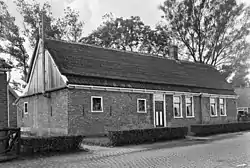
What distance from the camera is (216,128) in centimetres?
2528

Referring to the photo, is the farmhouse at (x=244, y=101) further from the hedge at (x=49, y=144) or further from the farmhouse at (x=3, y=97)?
the farmhouse at (x=3, y=97)

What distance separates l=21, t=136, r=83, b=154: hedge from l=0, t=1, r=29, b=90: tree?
2492cm

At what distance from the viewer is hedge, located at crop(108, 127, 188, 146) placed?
56.7 feet

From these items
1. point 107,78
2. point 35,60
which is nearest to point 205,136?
point 107,78

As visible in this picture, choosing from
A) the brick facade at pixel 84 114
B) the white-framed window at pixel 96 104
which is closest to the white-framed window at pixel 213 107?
the brick facade at pixel 84 114

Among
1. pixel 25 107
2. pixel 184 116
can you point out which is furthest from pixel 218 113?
pixel 25 107

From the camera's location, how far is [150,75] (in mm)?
27359

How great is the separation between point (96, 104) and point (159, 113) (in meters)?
6.61

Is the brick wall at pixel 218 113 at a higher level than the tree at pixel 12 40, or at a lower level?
lower

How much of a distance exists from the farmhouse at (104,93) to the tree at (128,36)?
41.2 feet

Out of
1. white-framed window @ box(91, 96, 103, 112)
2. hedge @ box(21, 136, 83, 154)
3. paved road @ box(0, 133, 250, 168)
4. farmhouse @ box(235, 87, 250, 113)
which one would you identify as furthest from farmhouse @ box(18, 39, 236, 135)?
farmhouse @ box(235, 87, 250, 113)

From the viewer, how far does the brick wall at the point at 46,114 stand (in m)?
21.2

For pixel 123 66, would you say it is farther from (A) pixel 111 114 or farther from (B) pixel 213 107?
(B) pixel 213 107

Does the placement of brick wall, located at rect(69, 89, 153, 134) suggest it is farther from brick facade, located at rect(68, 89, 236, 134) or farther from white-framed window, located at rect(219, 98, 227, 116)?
white-framed window, located at rect(219, 98, 227, 116)
